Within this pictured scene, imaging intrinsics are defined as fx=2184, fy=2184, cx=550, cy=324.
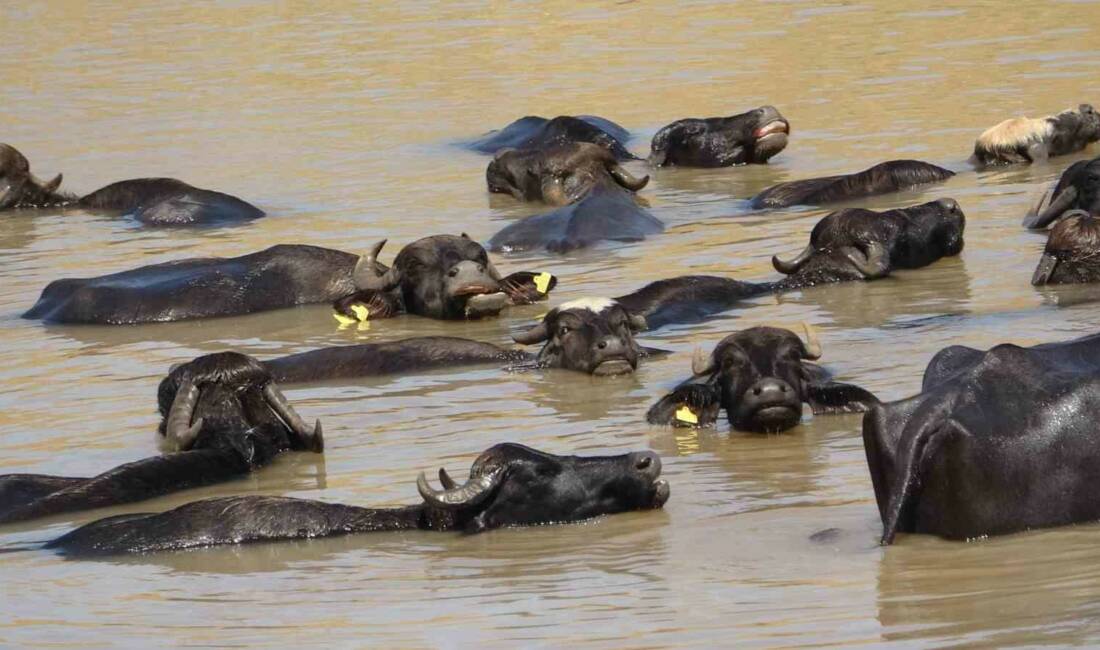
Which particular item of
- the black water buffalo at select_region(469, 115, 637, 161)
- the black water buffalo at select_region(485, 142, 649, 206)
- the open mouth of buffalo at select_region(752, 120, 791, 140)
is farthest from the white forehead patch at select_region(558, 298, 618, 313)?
the open mouth of buffalo at select_region(752, 120, 791, 140)

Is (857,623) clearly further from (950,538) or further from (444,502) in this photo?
(444,502)

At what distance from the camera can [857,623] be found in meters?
6.44

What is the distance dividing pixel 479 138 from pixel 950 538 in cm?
1425

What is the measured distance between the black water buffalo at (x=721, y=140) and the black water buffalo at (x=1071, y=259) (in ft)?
19.2

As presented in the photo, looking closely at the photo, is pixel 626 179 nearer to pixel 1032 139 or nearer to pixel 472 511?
pixel 1032 139

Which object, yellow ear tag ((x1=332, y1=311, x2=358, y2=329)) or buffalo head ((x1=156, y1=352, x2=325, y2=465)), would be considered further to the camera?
yellow ear tag ((x1=332, y1=311, x2=358, y2=329))

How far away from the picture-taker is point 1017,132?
661 inches

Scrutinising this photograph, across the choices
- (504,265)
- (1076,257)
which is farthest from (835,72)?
(1076,257)

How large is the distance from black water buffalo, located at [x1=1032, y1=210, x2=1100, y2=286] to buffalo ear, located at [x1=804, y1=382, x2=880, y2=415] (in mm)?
3060

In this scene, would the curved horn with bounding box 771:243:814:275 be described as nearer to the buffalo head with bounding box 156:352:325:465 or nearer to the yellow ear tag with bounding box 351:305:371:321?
the yellow ear tag with bounding box 351:305:371:321

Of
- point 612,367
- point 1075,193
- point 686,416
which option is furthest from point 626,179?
point 686,416

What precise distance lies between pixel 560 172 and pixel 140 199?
11.4 ft

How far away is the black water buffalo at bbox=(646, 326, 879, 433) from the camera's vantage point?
9477mm

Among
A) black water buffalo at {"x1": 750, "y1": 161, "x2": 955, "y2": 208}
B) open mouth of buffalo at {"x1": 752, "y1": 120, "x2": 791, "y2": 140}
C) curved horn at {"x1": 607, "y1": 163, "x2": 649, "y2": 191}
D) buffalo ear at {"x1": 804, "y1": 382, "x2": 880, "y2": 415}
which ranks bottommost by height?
buffalo ear at {"x1": 804, "y1": 382, "x2": 880, "y2": 415}
